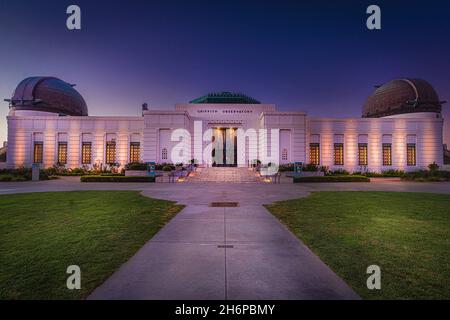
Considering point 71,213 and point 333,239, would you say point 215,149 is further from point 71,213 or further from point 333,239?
point 333,239

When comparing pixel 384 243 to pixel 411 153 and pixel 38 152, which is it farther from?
pixel 38 152

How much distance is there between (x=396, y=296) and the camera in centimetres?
319

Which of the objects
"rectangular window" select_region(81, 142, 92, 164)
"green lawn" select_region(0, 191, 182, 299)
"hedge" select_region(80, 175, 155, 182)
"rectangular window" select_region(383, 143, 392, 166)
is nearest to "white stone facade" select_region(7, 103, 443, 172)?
"rectangular window" select_region(383, 143, 392, 166)

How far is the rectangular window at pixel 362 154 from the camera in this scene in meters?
36.5

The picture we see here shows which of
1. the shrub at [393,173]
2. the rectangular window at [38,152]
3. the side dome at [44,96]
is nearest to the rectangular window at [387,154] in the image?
the shrub at [393,173]

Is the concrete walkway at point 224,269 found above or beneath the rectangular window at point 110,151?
beneath

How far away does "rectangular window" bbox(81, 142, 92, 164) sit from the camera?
1452 inches

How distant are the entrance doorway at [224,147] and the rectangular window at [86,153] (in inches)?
765

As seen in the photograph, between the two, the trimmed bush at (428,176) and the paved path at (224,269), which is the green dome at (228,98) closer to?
the trimmed bush at (428,176)

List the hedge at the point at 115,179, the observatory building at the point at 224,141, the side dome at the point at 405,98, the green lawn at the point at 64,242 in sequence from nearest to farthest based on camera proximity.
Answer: the green lawn at the point at 64,242 → the hedge at the point at 115,179 → the observatory building at the point at 224,141 → the side dome at the point at 405,98

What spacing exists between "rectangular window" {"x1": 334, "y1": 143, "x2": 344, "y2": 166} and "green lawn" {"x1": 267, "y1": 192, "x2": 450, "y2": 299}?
27871 mm
